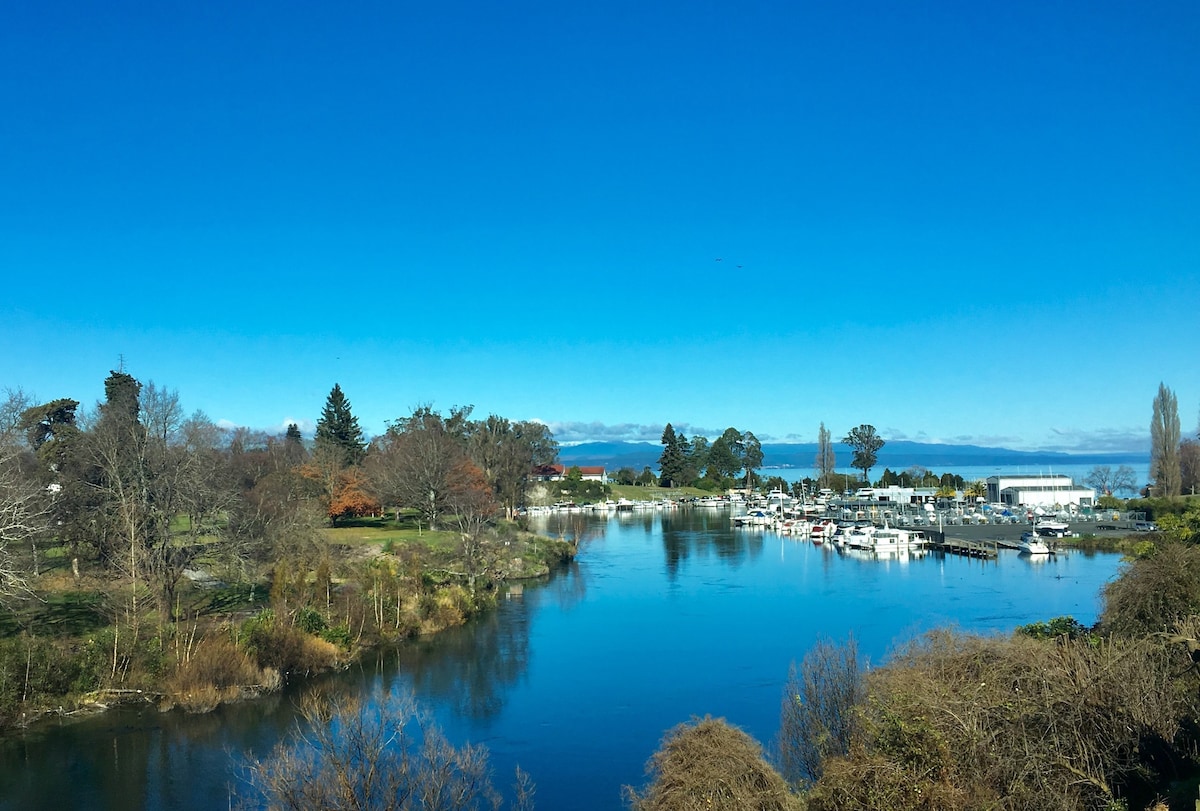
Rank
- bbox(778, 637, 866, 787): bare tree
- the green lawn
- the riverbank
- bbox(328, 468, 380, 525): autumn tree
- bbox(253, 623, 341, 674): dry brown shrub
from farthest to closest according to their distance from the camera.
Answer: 1. bbox(328, 468, 380, 525): autumn tree
2. the green lawn
3. bbox(253, 623, 341, 674): dry brown shrub
4. the riverbank
5. bbox(778, 637, 866, 787): bare tree

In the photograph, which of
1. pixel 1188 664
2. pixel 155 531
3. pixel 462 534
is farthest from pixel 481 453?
pixel 1188 664

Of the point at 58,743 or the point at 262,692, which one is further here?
the point at 262,692

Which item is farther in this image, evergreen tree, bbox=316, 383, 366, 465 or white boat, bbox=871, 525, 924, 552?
evergreen tree, bbox=316, 383, 366, 465

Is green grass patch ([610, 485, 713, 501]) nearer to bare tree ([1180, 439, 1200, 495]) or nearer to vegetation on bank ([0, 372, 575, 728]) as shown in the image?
bare tree ([1180, 439, 1200, 495])

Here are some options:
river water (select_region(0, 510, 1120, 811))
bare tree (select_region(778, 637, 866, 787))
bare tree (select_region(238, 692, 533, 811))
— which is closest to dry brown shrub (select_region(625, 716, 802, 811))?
bare tree (select_region(238, 692, 533, 811))

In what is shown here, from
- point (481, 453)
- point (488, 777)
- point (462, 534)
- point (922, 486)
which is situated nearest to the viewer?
point (488, 777)

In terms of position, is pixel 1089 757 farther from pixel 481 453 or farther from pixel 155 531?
pixel 481 453

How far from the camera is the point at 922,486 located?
382 feet

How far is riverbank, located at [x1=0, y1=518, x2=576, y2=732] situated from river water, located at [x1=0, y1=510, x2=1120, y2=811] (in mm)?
938

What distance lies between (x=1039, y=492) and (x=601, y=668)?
7318cm

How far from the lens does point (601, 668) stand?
32.0 meters

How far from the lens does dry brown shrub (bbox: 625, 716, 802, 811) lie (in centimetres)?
1303

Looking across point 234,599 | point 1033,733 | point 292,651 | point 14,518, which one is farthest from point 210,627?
point 1033,733

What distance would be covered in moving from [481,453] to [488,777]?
5599 centimetres
